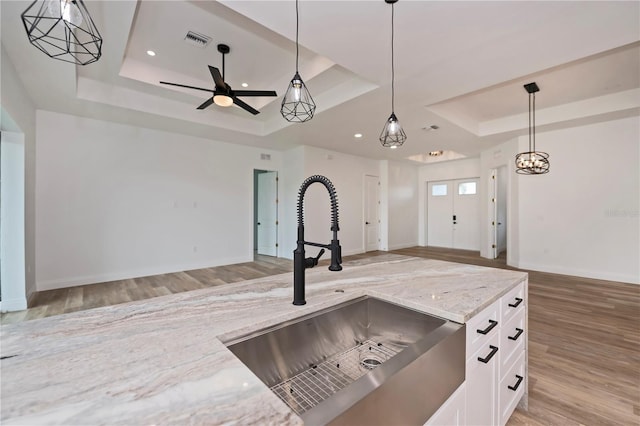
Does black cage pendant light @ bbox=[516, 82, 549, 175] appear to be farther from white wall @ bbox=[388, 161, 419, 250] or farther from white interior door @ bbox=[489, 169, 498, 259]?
white wall @ bbox=[388, 161, 419, 250]

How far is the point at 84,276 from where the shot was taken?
4.53 meters

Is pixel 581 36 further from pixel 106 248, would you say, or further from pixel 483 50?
pixel 106 248

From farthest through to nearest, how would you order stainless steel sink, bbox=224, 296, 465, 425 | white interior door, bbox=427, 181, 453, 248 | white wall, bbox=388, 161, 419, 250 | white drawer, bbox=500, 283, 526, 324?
white interior door, bbox=427, 181, 453, 248 → white wall, bbox=388, 161, 419, 250 → white drawer, bbox=500, 283, 526, 324 → stainless steel sink, bbox=224, 296, 465, 425

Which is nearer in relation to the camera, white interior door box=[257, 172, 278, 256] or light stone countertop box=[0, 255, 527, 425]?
light stone countertop box=[0, 255, 527, 425]

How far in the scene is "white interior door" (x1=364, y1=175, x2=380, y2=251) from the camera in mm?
7703

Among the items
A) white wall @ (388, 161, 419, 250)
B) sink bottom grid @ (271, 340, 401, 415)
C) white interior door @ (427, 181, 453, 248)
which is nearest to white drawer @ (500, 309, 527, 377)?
sink bottom grid @ (271, 340, 401, 415)

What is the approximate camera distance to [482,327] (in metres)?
1.25

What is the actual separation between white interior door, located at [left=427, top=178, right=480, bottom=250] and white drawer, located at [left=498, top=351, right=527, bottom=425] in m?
6.94

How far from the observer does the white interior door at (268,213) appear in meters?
6.99

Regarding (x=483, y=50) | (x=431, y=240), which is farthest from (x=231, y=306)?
(x=431, y=240)

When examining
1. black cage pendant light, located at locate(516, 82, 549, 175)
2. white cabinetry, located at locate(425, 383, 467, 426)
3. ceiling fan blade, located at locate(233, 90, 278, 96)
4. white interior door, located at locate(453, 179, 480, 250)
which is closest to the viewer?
white cabinetry, located at locate(425, 383, 467, 426)

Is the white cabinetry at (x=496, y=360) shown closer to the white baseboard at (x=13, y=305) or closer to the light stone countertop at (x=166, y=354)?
the light stone countertop at (x=166, y=354)

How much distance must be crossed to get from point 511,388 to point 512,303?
0.48m

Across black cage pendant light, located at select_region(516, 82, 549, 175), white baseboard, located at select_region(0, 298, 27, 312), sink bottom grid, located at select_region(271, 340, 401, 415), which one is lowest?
white baseboard, located at select_region(0, 298, 27, 312)
